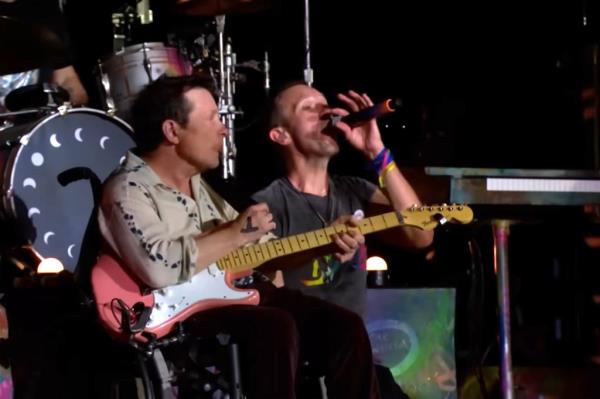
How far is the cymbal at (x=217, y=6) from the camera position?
439cm

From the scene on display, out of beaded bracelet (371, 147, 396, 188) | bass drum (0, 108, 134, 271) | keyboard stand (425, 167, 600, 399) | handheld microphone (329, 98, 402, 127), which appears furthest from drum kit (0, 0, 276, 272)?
keyboard stand (425, 167, 600, 399)

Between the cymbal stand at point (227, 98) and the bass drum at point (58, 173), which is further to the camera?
A: the cymbal stand at point (227, 98)

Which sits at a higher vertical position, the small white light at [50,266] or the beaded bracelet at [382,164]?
the beaded bracelet at [382,164]

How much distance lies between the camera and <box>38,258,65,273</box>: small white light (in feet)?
11.7

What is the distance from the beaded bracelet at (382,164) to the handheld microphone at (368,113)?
0.51ft

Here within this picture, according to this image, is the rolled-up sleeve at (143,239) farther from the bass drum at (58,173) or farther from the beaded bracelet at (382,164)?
the beaded bracelet at (382,164)

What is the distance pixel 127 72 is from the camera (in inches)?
171

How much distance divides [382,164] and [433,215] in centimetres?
35

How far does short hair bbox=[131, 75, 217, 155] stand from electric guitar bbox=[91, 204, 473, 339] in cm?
49

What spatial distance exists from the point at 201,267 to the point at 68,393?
89cm

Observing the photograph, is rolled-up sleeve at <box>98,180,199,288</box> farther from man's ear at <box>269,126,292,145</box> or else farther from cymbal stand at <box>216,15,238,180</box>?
cymbal stand at <box>216,15,238,180</box>

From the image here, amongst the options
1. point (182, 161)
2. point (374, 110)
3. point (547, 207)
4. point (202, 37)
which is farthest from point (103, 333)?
point (202, 37)

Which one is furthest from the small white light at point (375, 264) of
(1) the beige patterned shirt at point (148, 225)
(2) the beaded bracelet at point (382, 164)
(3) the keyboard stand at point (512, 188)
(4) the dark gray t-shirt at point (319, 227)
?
(1) the beige patterned shirt at point (148, 225)

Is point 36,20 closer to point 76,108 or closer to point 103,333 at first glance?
point 76,108
